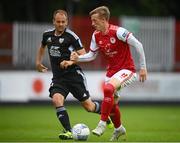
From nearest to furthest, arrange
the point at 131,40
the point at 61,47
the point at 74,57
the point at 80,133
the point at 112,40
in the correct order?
the point at 80,133 → the point at 131,40 → the point at 112,40 → the point at 74,57 → the point at 61,47

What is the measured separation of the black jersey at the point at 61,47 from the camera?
15.9m

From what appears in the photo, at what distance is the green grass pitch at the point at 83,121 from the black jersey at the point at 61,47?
1316 mm

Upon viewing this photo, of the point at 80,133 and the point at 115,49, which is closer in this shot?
the point at 80,133

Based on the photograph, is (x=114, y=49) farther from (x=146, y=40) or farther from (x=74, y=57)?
(x=146, y=40)

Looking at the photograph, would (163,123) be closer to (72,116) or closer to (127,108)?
(72,116)

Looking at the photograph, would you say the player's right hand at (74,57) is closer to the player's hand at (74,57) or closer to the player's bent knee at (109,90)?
the player's hand at (74,57)

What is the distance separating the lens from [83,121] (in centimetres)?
2178

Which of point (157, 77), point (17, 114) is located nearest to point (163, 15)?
point (157, 77)

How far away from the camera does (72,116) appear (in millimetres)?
23594

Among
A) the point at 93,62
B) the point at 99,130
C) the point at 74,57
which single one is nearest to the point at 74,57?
the point at 74,57

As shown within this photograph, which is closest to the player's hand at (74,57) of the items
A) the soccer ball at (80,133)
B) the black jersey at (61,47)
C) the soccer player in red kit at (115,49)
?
the soccer player in red kit at (115,49)

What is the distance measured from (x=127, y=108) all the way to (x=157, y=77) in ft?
7.23

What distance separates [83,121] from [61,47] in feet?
20.3

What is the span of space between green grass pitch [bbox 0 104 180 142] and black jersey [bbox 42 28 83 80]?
1.32 meters
